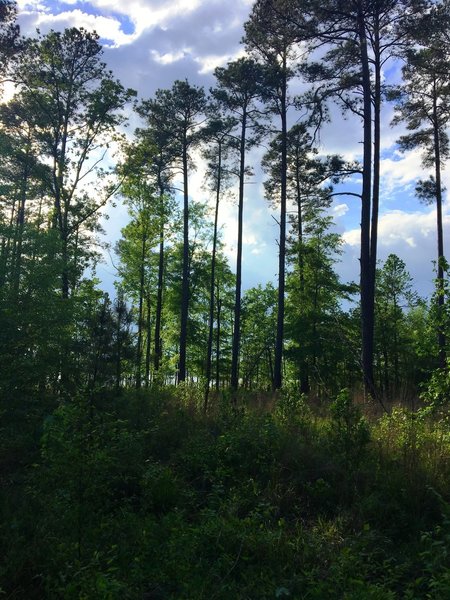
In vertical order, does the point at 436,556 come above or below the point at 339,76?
below

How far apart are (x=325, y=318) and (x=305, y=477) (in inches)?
693

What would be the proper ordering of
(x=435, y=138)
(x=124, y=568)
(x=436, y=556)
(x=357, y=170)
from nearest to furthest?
(x=436, y=556) → (x=124, y=568) → (x=357, y=170) → (x=435, y=138)

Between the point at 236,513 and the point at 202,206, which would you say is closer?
the point at 236,513

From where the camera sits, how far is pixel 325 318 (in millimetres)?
22953

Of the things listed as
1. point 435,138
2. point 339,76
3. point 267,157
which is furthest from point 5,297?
point 435,138

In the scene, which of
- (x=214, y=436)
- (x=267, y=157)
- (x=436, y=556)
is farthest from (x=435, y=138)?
(x=436, y=556)

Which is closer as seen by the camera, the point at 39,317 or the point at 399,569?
the point at 399,569

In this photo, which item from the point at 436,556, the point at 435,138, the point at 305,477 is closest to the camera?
the point at 436,556

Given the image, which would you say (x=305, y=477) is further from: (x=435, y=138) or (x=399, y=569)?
(x=435, y=138)

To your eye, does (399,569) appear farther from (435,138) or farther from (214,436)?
(435,138)

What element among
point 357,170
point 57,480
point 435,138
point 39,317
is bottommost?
point 57,480

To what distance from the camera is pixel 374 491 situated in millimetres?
5348

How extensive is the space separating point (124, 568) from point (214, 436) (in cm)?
332

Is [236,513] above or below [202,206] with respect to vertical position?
below
